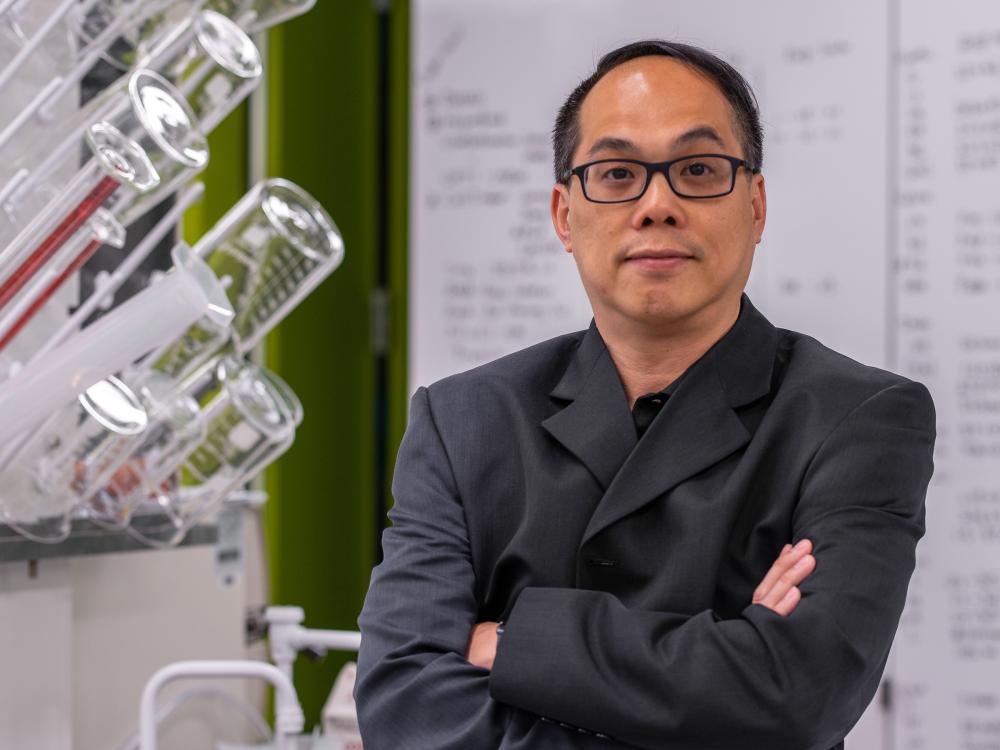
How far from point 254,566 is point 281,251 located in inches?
33.8

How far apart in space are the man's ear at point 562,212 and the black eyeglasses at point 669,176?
0.10m

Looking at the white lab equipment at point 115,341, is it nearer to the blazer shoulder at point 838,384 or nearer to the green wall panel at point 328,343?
the blazer shoulder at point 838,384

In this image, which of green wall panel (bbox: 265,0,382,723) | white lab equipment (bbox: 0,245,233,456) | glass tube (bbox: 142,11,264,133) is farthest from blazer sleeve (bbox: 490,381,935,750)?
green wall panel (bbox: 265,0,382,723)

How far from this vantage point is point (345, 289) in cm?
350

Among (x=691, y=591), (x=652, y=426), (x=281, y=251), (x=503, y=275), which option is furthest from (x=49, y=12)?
(x=503, y=275)

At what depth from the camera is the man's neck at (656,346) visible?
1457mm

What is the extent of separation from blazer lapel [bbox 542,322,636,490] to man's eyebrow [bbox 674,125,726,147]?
0.87 ft

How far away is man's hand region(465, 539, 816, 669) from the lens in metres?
1.24

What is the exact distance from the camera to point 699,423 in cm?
140

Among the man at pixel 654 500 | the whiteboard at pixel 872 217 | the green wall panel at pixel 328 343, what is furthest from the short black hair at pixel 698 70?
the green wall panel at pixel 328 343

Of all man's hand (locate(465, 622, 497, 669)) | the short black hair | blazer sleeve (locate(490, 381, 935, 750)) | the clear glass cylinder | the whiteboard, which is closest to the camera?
blazer sleeve (locate(490, 381, 935, 750))

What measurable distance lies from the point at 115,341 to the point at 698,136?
2.18 ft

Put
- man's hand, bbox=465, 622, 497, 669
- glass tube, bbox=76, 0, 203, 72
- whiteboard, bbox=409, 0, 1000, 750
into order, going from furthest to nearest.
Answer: whiteboard, bbox=409, 0, 1000, 750, glass tube, bbox=76, 0, 203, 72, man's hand, bbox=465, 622, 497, 669

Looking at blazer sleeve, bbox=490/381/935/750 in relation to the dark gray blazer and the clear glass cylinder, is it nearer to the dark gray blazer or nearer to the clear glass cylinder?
the dark gray blazer
